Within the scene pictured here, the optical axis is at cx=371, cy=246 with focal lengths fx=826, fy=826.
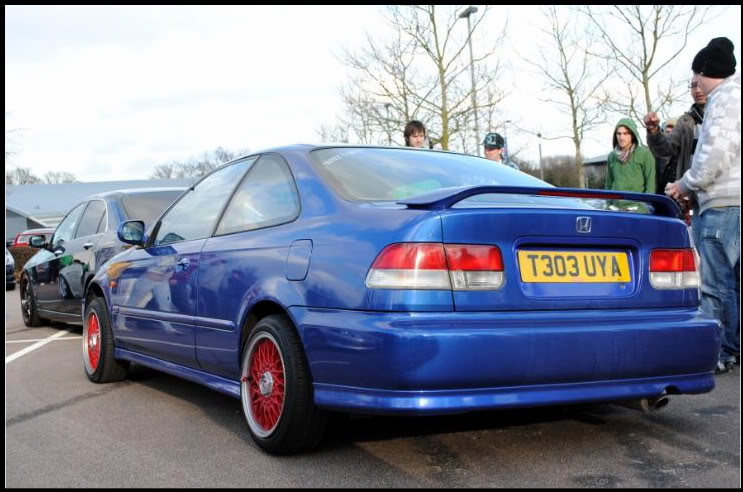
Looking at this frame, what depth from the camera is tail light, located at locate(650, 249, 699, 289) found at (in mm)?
3551

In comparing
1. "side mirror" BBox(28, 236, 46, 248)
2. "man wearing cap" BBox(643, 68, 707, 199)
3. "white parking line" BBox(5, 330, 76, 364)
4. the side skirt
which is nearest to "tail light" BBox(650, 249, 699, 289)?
the side skirt

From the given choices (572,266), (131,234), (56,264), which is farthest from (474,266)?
(56,264)

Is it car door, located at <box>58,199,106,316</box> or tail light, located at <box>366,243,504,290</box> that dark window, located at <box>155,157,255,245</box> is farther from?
car door, located at <box>58,199,106,316</box>

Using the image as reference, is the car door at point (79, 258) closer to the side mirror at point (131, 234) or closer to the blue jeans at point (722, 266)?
the side mirror at point (131, 234)

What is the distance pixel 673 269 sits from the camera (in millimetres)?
3609

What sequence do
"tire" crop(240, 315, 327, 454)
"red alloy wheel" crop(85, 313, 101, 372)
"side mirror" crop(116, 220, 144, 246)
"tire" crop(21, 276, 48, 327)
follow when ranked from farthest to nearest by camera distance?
"tire" crop(21, 276, 48, 327) → "red alloy wheel" crop(85, 313, 101, 372) → "side mirror" crop(116, 220, 144, 246) → "tire" crop(240, 315, 327, 454)

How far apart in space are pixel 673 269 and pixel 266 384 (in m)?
1.87

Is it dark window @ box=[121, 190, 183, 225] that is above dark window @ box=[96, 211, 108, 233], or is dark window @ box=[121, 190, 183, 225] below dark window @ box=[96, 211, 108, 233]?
above

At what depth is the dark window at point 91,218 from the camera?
820 centimetres

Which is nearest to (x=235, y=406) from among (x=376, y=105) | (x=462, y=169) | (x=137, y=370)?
(x=137, y=370)

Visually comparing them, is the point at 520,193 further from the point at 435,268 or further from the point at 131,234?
the point at 131,234

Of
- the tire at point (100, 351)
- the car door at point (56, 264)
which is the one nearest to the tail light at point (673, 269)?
the tire at point (100, 351)

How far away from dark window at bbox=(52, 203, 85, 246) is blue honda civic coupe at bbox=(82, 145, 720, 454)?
5.07m

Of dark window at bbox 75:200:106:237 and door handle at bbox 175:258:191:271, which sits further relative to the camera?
dark window at bbox 75:200:106:237
